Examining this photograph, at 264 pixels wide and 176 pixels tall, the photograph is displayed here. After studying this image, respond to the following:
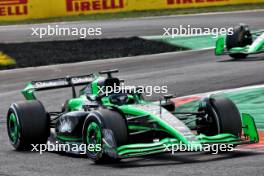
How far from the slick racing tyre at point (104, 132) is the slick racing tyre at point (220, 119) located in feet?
Result: 3.48

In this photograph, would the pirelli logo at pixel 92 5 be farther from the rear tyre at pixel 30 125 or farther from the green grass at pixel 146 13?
the rear tyre at pixel 30 125

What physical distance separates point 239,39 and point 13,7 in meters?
14.4

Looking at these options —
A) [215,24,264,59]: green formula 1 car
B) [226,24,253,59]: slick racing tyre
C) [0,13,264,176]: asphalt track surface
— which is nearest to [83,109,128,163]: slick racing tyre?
[0,13,264,176]: asphalt track surface

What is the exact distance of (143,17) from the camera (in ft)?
106

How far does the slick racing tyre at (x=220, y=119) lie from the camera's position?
990cm

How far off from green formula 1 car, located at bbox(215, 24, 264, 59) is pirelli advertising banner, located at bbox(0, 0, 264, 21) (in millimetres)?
13383

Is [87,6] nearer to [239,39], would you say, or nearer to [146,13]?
[146,13]

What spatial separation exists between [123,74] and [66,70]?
1.91 metres

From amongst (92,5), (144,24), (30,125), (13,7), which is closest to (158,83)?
(30,125)

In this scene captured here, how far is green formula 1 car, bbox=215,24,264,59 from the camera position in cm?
1989

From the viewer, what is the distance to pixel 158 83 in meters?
17.3

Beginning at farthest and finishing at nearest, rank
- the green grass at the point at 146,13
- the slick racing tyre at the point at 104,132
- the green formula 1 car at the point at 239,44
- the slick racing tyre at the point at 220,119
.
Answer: the green grass at the point at 146,13 → the green formula 1 car at the point at 239,44 → the slick racing tyre at the point at 220,119 → the slick racing tyre at the point at 104,132

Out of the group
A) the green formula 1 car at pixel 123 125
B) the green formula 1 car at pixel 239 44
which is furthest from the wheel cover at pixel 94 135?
the green formula 1 car at pixel 239 44

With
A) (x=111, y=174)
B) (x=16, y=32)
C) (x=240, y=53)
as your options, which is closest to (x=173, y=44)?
(x=240, y=53)
